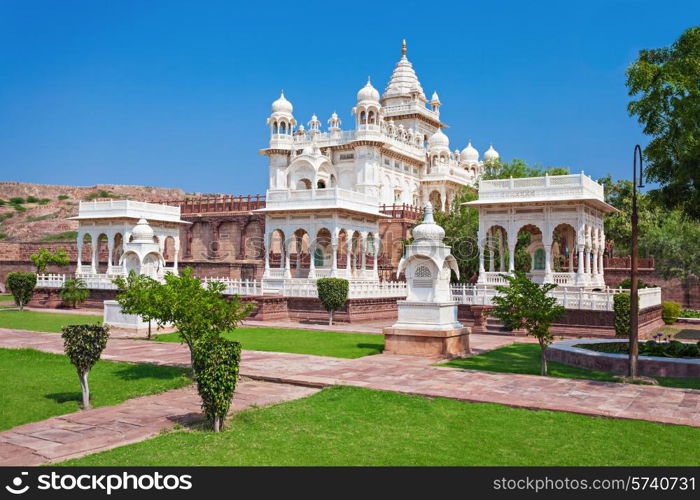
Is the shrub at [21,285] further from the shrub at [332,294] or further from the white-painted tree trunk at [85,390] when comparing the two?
the white-painted tree trunk at [85,390]

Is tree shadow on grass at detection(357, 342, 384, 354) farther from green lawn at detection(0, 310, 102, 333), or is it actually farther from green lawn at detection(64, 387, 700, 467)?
green lawn at detection(0, 310, 102, 333)

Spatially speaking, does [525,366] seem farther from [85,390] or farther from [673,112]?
[85,390]

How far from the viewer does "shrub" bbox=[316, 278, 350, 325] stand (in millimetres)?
24422

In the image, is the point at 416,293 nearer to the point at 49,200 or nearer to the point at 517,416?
the point at 517,416

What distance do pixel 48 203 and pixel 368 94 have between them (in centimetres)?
4625

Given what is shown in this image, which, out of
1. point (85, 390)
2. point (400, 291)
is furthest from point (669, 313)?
point (85, 390)

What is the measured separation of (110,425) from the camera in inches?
325

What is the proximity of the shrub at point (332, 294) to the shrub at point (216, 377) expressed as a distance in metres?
16.3

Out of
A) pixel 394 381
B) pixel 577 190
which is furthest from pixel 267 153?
pixel 394 381

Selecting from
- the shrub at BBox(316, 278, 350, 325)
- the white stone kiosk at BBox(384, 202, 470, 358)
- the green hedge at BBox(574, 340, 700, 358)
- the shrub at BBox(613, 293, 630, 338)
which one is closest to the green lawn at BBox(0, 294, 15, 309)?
the shrub at BBox(316, 278, 350, 325)

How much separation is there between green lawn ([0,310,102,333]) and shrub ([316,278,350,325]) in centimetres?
816

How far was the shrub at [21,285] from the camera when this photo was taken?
28320 millimetres

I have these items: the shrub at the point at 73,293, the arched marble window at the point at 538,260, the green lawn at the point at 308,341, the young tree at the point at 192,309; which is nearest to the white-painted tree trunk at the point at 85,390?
the young tree at the point at 192,309
